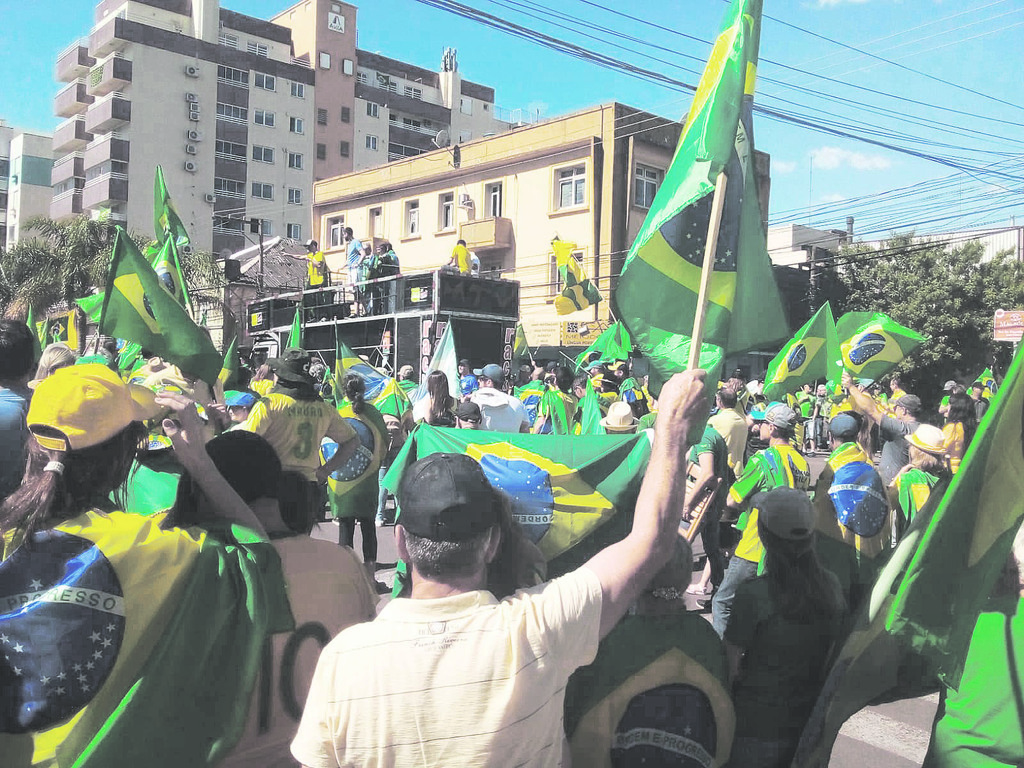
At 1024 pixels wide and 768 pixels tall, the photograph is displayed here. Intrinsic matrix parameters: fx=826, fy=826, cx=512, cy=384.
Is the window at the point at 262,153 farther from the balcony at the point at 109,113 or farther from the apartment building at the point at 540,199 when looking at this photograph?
the apartment building at the point at 540,199

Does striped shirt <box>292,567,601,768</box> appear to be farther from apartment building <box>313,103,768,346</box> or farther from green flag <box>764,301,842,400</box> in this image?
apartment building <box>313,103,768,346</box>

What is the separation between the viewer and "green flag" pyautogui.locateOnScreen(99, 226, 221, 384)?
13.6 feet

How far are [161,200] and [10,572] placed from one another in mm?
7249

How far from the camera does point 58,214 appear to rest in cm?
5400

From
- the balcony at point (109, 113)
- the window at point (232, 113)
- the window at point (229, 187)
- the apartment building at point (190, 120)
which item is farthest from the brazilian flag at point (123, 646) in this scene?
the window at point (232, 113)

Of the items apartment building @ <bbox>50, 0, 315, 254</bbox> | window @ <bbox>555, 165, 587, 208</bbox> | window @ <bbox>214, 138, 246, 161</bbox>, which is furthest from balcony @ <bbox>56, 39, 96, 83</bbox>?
window @ <bbox>555, 165, 587, 208</bbox>

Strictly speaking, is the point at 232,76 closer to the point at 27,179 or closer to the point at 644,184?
the point at 27,179

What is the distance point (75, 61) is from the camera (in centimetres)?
5338

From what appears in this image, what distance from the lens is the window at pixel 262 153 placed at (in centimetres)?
5303

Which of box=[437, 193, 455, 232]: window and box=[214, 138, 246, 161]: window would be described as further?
box=[214, 138, 246, 161]: window

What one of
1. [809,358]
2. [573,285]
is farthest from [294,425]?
[573,285]

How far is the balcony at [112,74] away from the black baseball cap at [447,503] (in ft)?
180

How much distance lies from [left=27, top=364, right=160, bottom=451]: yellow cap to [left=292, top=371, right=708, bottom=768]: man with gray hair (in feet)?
2.66

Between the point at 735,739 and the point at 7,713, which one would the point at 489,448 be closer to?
the point at 735,739
